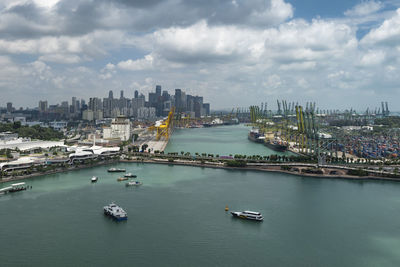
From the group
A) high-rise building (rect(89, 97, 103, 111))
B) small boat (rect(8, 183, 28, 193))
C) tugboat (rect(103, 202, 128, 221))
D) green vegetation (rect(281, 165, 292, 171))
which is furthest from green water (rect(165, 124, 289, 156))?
high-rise building (rect(89, 97, 103, 111))

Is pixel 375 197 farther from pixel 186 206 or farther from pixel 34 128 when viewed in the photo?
pixel 34 128

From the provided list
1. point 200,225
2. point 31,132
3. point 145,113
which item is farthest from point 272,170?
point 145,113

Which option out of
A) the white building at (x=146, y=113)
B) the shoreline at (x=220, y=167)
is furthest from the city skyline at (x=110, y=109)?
the shoreline at (x=220, y=167)

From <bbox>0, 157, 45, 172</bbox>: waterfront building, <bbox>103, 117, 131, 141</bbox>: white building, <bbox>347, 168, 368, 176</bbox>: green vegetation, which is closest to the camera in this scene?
<bbox>0, 157, 45, 172</bbox>: waterfront building

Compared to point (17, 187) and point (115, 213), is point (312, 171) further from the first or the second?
point (17, 187)

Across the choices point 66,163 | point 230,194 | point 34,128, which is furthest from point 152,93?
point 230,194

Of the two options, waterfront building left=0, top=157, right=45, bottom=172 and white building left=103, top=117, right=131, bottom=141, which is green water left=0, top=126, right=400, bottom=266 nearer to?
waterfront building left=0, top=157, right=45, bottom=172
